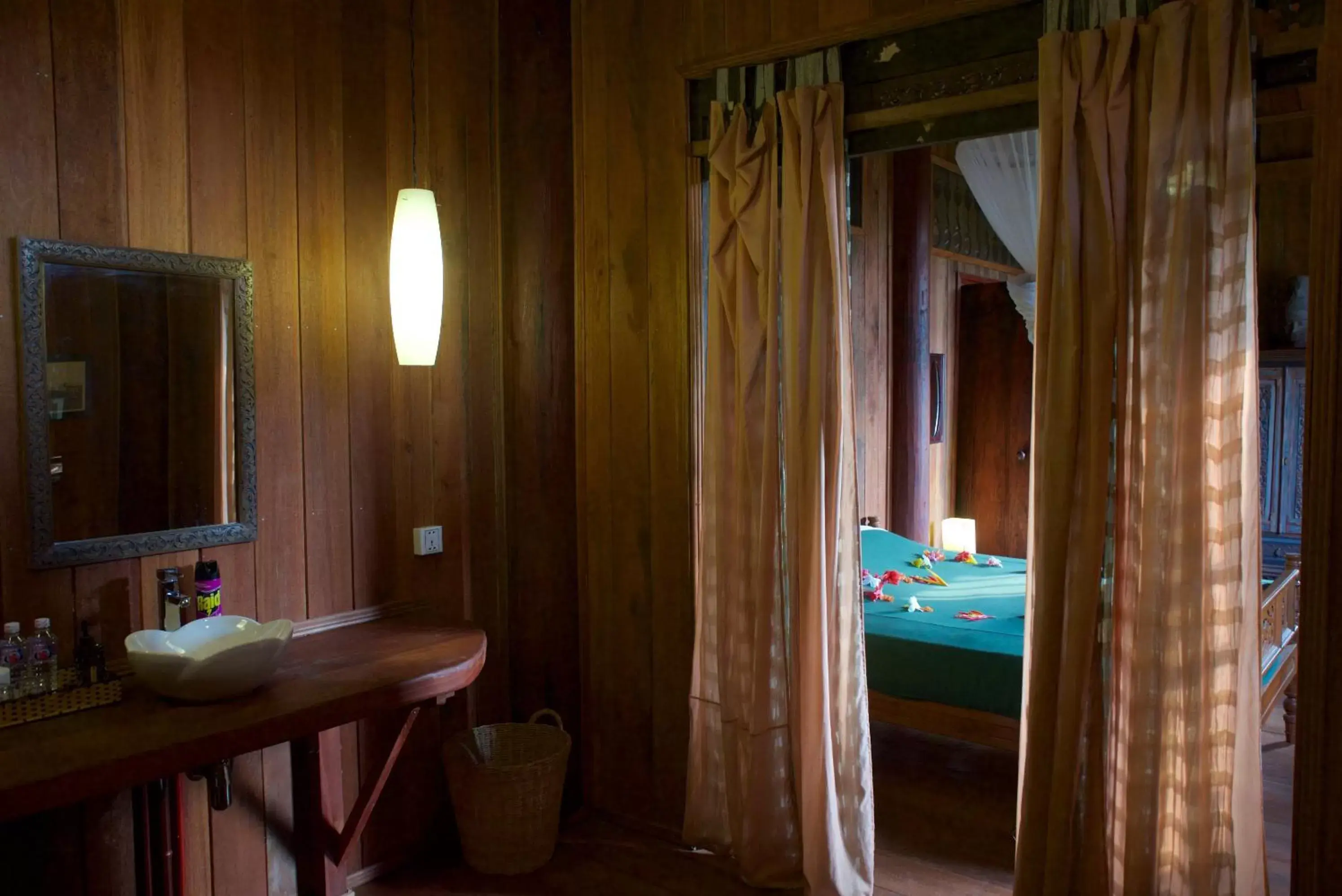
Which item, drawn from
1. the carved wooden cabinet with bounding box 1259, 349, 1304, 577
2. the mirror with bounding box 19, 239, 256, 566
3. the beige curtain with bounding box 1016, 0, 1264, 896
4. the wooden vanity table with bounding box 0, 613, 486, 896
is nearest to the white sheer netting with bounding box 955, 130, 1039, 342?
the carved wooden cabinet with bounding box 1259, 349, 1304, 577

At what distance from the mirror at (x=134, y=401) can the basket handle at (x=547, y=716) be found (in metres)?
1.12

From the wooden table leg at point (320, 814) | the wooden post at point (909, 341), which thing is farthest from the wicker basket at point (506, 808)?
the wooden post at point (909, 341)

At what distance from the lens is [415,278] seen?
2.61 m

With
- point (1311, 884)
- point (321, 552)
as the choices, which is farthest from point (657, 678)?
point (1311, 884)

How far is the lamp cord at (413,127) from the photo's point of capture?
2.85m

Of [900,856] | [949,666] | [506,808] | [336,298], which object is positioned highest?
[336,298]

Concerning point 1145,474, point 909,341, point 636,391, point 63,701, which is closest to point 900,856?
point 1145,474

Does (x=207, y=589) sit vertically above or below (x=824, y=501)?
below

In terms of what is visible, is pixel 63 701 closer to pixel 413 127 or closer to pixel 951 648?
pixel 413 127

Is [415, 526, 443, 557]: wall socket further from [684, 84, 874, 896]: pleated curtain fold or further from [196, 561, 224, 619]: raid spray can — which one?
[684, 84, 874, 896]: pleated curtain fold

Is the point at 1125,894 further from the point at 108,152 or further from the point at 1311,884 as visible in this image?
the point at 108,152

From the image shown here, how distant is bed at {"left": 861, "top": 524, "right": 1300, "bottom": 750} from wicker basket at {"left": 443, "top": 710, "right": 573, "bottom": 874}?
3.45 feet

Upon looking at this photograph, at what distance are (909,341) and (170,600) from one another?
443 cm

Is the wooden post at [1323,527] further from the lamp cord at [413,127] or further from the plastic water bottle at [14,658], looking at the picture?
the plastic water bottle at [14,658]
